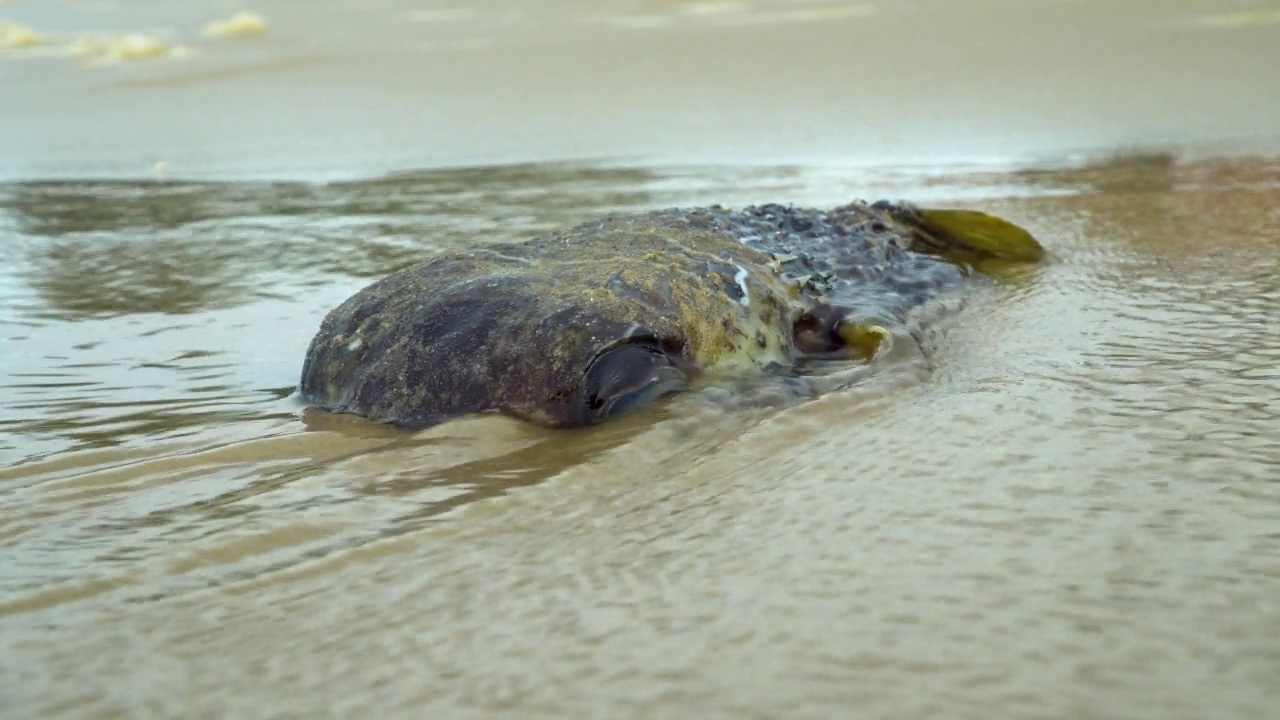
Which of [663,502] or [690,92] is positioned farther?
[690,92]

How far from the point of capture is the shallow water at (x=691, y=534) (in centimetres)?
166

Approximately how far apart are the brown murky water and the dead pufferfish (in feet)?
0.39

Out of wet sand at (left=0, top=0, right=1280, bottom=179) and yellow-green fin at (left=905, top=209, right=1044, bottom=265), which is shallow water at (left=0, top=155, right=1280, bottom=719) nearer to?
yellow-green fin at (left=905, top=209, right=1044, bottom=265)

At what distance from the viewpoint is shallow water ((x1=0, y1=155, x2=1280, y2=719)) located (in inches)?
65.2

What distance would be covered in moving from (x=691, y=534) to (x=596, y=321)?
2.70ft

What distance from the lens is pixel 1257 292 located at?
3412mm

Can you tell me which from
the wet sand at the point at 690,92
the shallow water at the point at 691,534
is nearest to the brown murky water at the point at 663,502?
the shallow water at the point at 691,534

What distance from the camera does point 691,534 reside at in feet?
6.93

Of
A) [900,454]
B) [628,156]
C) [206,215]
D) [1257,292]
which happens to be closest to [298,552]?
[900,454]

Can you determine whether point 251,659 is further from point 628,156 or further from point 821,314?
point 628,156

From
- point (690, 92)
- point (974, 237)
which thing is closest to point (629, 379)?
point (974, 237)

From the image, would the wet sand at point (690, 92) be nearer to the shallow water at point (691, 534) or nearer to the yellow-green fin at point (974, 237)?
the yellow-green fin at point (974, 237)

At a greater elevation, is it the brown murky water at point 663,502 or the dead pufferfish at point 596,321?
the dead pufferfish at point 596,321

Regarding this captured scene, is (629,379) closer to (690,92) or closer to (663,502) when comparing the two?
(663,502)
